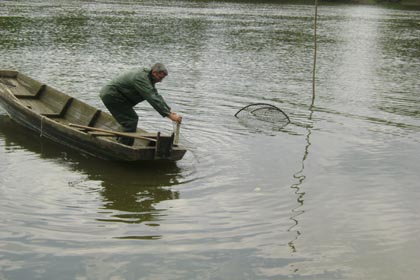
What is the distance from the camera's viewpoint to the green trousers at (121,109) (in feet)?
38.4

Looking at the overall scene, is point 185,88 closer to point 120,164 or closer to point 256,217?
point 120,164

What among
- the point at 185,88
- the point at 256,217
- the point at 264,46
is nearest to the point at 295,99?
the point at 185,88

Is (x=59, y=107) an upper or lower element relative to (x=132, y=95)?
lower

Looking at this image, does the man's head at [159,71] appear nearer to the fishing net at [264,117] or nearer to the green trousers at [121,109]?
the green trousers at [121,109]

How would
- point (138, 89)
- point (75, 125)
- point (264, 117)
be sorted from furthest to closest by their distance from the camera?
point (264, 117)
point (75, 125)
point (138, 89)

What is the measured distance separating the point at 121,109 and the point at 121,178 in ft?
5.88

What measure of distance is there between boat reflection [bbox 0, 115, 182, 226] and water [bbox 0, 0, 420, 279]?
0.04 metres

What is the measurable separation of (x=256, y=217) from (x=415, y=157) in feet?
18.0

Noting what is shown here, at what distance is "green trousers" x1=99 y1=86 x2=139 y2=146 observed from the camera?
11.7m

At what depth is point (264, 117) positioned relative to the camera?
52.2 feet

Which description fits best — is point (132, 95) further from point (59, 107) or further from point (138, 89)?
point (59, 107)

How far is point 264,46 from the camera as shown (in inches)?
1331

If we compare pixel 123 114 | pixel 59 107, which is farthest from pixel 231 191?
pixel 59 107

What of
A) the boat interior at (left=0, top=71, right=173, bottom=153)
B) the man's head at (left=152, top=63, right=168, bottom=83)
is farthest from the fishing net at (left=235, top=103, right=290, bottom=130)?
the man's head at (left=152, top=63, right=168, bottom=83)
